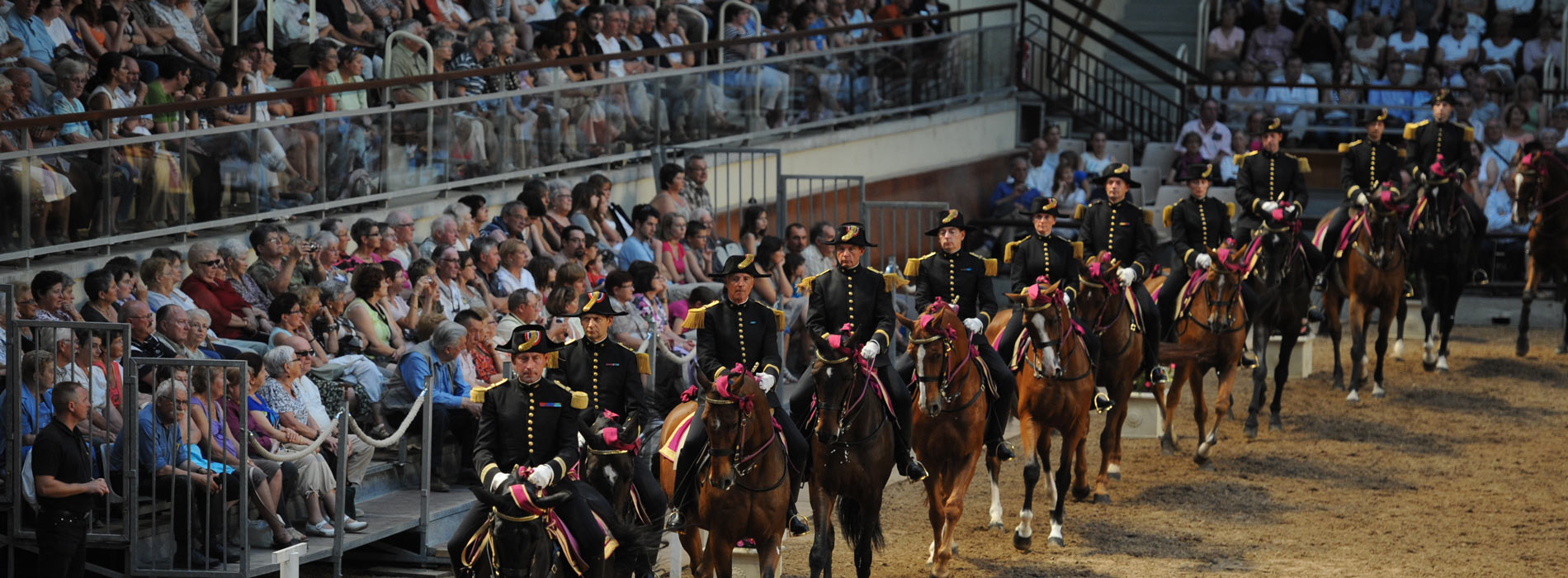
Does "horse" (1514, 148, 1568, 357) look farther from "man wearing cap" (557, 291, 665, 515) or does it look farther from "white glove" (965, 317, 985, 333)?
"man wearing cap" (557, 291, 665, 515)

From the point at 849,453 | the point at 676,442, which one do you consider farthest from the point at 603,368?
the point at 849,453

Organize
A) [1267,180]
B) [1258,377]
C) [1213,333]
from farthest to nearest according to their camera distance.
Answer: [1267,180]
[1258,377]
[1213,333]

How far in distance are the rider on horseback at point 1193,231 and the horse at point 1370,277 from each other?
6.80 feet

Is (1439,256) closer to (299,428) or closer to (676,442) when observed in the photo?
(676,442)

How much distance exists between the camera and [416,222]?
1465 cm

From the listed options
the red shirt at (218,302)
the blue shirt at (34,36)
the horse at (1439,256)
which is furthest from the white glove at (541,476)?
the horse at (1439,256)

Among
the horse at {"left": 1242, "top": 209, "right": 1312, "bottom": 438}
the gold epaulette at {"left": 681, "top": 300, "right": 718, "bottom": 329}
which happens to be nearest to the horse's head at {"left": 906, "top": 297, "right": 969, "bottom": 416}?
the gold epaulette at {"left": 681, "top": 300, "right": 718, "bottom": 329}

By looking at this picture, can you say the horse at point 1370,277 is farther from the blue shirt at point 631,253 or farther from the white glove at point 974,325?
the white glove at point 974,325

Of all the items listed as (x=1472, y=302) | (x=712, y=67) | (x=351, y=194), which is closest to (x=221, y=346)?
(x=351, y=194)

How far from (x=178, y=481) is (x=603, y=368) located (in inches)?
90.9

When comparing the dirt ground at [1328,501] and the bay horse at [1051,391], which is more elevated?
the bay horse at [1051,391]

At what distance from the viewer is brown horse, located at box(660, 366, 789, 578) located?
31.4ft

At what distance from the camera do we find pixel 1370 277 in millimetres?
17750

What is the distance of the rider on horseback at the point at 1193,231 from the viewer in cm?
1596
